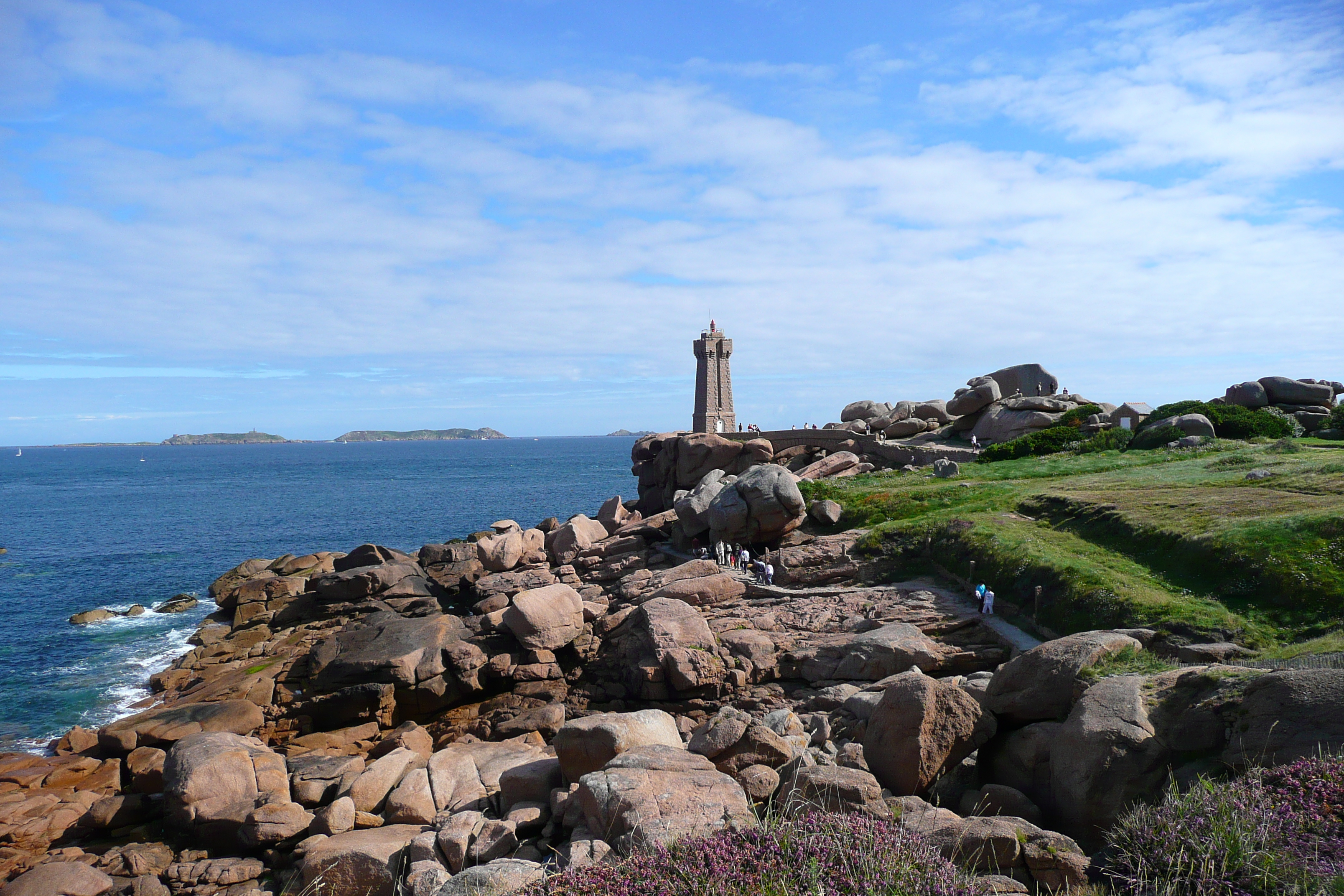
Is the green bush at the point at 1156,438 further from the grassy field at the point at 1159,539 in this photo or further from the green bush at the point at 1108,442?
the grassy field at the point at 1159,539

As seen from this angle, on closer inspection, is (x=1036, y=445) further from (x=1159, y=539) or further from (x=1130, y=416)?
(x=1159, y=539)

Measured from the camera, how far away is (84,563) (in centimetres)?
4709

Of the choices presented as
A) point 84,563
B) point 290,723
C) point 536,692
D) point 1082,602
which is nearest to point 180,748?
point 290,723

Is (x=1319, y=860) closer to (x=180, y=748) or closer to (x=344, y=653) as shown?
(x=180, y=748)

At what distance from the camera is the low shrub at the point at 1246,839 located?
5602 mm

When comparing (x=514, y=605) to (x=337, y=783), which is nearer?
(x=337, y=783)

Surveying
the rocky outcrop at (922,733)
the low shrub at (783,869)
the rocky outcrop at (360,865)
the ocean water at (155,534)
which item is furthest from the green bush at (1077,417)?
the ocean water at (155,534)

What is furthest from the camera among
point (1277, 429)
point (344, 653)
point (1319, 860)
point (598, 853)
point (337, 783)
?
point (1277, 429)

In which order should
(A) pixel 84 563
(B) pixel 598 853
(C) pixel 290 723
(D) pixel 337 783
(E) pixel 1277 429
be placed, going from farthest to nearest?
(A) pixel 84 563 < (E) pixel 1277 429 < (C) pixel 290 723 < (D) pixel 337 783 < (B) pixel 598 853

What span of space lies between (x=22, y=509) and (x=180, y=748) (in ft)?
282

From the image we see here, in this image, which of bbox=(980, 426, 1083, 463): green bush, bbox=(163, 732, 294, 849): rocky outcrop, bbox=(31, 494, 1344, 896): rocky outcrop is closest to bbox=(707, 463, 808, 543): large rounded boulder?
bbox=(31, 494, 1344, 896): rocky outcrop

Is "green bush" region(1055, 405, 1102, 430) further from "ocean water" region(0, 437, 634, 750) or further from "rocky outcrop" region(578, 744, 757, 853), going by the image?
"ocean water" region(0, 437, 634, 750)

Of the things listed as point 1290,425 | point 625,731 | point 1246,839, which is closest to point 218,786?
point 625,731

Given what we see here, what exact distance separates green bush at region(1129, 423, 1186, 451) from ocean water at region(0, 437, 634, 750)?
42.4m
